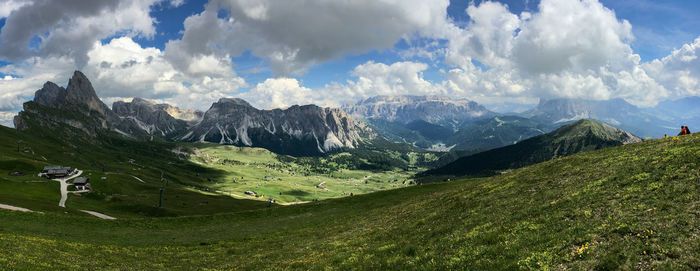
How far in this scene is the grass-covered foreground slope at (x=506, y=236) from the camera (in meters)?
16.2

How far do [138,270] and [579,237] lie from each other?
120ft

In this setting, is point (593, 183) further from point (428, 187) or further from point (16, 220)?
point (16, 220)

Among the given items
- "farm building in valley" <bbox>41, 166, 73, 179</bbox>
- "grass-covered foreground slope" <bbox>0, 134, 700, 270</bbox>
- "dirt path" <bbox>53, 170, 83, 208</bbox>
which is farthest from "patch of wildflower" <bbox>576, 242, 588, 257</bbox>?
"farm building in valley" <bbox>41, 166, 73, 179</bbox>

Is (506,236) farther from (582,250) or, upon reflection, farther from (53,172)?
(53,172)

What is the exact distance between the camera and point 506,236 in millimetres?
21297

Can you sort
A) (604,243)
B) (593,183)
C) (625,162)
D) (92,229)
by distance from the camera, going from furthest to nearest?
(92,229)
(625,162)
(593,183)
(604,243)

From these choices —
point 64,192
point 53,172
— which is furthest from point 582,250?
point 53,172

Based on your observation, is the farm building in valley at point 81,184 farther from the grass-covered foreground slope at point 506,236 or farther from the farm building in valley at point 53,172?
the grass-covered foreground slope at point 506,236

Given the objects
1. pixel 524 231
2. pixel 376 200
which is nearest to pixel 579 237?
pixel 524 231

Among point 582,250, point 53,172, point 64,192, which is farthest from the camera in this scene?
point 53,172

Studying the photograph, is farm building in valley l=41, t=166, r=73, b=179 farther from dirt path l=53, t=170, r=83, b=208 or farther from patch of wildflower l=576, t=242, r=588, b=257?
patch of wildflower l=576, t=242, r=588, b=257

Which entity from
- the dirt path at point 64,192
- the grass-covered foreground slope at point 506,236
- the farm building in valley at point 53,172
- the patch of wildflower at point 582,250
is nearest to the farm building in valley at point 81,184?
the dirt path at point 64,192

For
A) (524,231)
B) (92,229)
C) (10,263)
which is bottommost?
(92,229)

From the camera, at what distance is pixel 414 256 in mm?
22172
